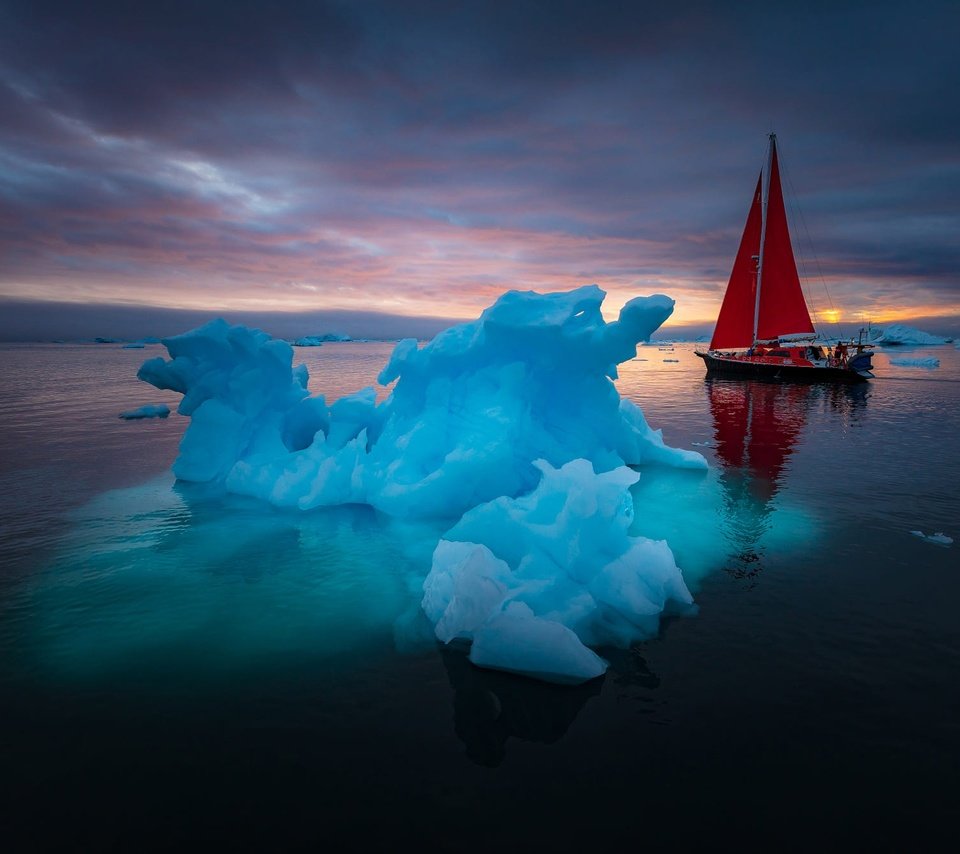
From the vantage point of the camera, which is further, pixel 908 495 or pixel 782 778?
pixel 908 495

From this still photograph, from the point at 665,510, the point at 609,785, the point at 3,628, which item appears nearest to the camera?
the point at 609,785

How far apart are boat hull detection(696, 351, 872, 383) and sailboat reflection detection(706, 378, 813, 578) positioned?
416cm

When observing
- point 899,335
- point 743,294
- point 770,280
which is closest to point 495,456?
point 770,280

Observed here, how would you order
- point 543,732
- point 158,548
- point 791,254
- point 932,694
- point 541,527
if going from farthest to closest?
point 791,254 → point 158,548 → point 541,527 → point 932,694 → point 543,732

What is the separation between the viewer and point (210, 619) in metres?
5.96

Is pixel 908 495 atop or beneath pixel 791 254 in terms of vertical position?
beneath

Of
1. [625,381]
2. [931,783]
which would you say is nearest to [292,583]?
[931,783]

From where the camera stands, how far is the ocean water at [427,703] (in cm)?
346

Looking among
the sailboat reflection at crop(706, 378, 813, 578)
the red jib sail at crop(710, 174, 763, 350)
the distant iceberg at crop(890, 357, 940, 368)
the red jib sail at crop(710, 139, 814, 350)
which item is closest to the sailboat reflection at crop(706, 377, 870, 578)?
the sailboat reflection at crop(706, 378, 813, 578)

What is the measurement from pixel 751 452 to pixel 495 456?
10.1m

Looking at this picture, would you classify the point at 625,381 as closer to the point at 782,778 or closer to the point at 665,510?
the point at 665,510

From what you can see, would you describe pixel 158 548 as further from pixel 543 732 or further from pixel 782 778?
pixel 782 778

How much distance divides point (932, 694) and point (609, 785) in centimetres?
326

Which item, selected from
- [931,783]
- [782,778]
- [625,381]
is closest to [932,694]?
[931,783]
